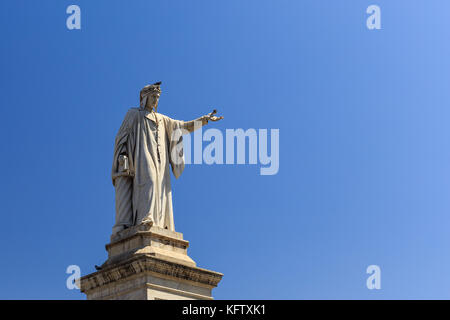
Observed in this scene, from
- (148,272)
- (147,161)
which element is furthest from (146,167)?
(148,272)

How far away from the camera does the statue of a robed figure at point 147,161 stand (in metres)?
21.0

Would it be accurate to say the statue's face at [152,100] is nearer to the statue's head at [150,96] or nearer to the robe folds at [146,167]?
the statue's head at [150,96]

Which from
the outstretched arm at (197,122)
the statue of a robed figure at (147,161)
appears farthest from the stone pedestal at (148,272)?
the outstretched arm at (197,122)

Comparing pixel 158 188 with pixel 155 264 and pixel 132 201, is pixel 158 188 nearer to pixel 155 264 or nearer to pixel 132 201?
pixel 132 201

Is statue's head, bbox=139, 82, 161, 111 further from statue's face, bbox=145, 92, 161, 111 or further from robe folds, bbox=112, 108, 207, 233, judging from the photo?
robe folds, bbox=112, 108, 207, 233

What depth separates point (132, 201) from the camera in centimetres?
2122

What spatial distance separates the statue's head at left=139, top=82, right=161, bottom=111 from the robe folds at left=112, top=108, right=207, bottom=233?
20 centimetres

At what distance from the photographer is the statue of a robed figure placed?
2100cm

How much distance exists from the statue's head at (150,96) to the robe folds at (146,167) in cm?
20

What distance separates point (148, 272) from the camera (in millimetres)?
19250

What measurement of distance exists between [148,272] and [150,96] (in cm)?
553

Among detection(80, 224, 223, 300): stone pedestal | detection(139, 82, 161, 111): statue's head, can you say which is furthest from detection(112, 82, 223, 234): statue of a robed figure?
detection(80, 224, 223, 300): stone pedestal
